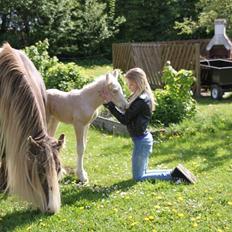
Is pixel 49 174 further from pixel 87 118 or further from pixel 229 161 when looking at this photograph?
pixel 229 161

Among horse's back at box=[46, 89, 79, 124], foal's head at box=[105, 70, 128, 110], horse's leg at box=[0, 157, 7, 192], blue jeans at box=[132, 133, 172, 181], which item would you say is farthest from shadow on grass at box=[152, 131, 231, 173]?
horse's leg at box=[0, 157, 7, 192]

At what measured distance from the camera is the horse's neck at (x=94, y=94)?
676 cm

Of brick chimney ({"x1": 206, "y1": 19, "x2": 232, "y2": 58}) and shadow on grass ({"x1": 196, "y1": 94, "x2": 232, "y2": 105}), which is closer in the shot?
shadow on grass ({"x1": 196, "y1": 94, "x2": 232, "y2": 105})

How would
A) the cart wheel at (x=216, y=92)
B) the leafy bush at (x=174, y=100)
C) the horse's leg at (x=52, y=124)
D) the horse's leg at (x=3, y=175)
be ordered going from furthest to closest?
1. the cart wheel at (x=216, y=92)
2. the leafy bush at (x=174, y=100)
3. the horse's leg at (x=52, y=124)
4. the horse's leg at (x=3, y=175)

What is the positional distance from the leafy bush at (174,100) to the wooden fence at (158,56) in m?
4.24

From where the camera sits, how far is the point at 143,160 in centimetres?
684

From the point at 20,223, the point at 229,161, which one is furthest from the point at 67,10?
the point at 20,223

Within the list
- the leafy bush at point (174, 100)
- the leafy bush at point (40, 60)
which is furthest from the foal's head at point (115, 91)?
the leafy bush at point (40, 60)

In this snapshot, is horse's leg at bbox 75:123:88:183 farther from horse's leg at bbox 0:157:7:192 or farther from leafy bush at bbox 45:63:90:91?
leafy bush at bbox 45:63:90:91

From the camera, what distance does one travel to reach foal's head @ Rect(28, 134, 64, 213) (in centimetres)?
504

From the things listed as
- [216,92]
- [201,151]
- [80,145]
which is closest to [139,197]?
[80,145]

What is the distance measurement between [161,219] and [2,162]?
6.71ft

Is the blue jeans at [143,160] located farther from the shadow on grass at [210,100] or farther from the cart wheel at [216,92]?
the cart wheel at [216,92]

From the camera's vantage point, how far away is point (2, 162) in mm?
6113
